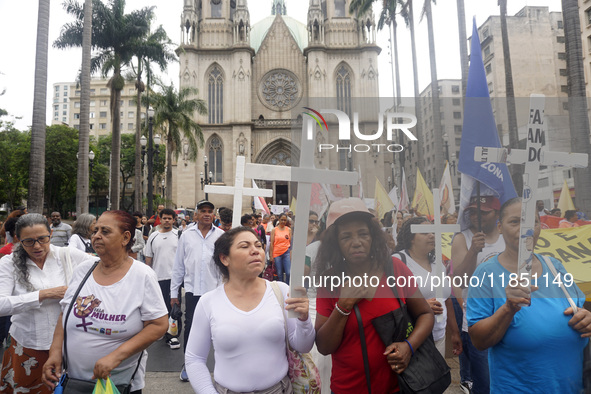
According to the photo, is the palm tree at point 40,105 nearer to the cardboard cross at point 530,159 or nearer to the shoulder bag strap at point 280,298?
the shoulder bag strap at point 280,298

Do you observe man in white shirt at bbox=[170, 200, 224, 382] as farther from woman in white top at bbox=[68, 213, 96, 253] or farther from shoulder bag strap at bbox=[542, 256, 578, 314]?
shoulder bag strap at bbox=[542, 256, 578, 314]

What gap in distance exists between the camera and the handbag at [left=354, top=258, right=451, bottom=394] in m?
1.90

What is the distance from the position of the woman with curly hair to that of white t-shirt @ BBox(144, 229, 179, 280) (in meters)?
4.41

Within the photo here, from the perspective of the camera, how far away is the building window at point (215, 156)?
35.3 m

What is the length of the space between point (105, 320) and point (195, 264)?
7.82ft

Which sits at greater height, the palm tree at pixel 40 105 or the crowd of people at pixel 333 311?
the palm tree at pixel 40 105

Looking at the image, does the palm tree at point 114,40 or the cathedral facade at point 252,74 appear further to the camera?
the cathedral facade at point 252,74

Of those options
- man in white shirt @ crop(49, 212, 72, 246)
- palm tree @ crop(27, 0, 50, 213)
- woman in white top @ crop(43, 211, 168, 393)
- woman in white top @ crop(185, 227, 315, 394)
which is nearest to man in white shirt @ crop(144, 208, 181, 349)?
man in white shirt @ crop(49, 212, 72, 246)

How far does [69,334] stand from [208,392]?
3.08ft

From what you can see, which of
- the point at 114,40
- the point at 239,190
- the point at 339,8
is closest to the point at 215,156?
the point at 114,40

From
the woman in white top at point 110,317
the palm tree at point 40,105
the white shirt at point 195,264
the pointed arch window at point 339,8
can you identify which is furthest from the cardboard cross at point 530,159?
the pointed arch window at point 339,8

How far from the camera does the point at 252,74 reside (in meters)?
36.3

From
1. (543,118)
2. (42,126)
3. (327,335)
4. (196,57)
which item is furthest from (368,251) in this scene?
(196,57)

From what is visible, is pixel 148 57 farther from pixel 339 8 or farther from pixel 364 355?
pixel 364 355
